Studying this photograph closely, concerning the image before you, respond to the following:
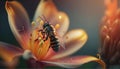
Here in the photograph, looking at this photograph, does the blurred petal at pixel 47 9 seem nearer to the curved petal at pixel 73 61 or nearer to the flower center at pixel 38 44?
the flower center at pixel 38 44

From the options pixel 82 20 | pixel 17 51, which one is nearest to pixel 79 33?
pixel 82 20

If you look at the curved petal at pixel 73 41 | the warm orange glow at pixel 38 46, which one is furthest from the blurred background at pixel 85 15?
the warm orange glow at pixel 38 46

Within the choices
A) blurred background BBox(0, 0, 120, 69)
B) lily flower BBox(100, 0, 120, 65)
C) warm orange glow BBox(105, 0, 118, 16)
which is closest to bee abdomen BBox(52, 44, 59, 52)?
blurred background BBox(0, 0, 120, 69)

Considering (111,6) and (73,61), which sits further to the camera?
(111,6)

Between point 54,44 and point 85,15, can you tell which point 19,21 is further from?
point 85,15

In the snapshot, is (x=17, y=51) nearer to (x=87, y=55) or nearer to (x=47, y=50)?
(x=47, y=50)

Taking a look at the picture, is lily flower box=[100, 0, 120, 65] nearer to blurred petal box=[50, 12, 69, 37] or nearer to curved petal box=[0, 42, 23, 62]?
blurred petal box=[50, 12, 69, 37]

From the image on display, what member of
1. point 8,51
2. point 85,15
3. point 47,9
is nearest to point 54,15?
point 47,9
